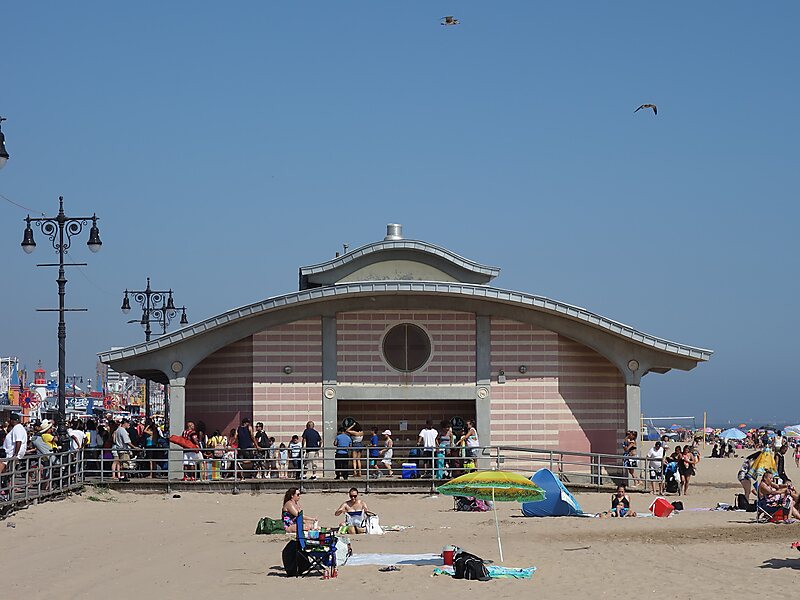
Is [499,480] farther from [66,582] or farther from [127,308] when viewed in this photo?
[127,308]

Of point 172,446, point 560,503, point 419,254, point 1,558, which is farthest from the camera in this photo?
point 419,254

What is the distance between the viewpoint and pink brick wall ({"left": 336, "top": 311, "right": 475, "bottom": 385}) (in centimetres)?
3055

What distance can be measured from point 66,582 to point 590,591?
256 inches

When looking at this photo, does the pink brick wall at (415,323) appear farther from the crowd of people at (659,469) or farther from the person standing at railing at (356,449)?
the crowd of people at (659,469)

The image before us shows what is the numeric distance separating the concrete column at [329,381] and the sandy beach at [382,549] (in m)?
2.69

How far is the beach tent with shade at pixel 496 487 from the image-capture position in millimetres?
18891

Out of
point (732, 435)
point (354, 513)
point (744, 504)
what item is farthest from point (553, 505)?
point (732, 435)

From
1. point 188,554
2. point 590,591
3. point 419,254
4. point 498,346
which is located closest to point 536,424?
point 498,346

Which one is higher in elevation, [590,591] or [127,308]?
[127,308]

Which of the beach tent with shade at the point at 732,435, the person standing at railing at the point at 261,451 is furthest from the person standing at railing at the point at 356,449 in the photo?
the beach tent with shade at the point at 732,435

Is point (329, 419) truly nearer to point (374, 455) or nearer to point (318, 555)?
point (374, 455)

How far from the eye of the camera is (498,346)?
101 ft

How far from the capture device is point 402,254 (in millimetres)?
31453

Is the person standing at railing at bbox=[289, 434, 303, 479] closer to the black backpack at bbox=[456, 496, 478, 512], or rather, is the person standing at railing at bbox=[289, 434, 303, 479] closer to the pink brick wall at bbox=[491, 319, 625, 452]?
the black backpack at bbox=[456, 496, 478, 512]
